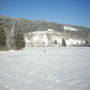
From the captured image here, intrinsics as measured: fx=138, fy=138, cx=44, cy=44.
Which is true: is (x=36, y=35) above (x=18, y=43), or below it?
above

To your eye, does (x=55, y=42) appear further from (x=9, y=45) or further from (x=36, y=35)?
(x=9, y=45)

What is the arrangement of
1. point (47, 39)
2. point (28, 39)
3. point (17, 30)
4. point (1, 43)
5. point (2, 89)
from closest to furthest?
point (2, 89) → point (1, 43) → point (17, 30) → point (28, 39) → point (47, 39)

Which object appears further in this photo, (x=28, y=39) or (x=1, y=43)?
(x=28, y=39)

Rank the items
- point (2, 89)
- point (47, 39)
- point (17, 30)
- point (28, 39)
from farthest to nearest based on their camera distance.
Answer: point (47, 39), point (28, 39), point (17, 30), point (2, 89)

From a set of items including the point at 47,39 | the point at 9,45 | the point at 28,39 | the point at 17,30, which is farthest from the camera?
the point at 47,39

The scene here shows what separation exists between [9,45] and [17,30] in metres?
7.50

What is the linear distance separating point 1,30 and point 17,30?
10139 millimetres

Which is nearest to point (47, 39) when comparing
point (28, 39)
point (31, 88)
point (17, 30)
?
point (28, 39)

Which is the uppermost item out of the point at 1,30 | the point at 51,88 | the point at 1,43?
the point at 1,30

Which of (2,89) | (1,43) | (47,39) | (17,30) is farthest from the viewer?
(47,39)

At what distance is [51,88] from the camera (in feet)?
20.7

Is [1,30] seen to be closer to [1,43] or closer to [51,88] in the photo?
[1,43]

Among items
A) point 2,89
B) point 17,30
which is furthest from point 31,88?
point 17,30

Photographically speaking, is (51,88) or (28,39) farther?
(28,39)
